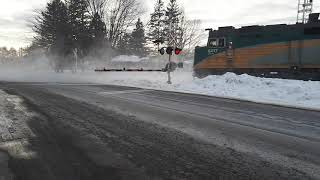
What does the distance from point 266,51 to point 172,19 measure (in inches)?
2173

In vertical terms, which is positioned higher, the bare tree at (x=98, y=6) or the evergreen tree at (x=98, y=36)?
the bare tree at (x=98, y=6)

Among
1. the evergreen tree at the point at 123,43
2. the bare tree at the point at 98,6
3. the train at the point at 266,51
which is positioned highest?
the bare tree at the point at 98,6

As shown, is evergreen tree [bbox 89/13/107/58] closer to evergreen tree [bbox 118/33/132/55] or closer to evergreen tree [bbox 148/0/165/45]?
evergreen tree [bbox 118/33/132/55]

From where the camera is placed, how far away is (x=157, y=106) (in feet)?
38.8

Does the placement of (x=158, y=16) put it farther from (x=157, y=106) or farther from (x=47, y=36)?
(x=157, y=106)

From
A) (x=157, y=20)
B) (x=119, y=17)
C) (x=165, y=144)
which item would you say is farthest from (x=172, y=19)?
(x=165, y=144)

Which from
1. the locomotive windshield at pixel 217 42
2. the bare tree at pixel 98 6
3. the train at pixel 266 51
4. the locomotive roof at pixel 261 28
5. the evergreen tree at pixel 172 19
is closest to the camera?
the locomotive roof at pixel 261 28

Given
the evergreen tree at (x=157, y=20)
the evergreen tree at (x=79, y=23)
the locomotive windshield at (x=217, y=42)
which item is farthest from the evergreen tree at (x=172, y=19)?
the locomotive windshield at (x=217, y=42)

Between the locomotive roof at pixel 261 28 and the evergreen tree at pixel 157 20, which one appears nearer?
the locomotive roof at pixel 261 28

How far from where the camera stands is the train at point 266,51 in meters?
21.4

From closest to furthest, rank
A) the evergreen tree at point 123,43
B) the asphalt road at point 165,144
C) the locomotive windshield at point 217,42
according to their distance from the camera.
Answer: the asphalt road at point 165,144 < the locomotive windshield at point 217,42 < the evergreen tree at point 123,43

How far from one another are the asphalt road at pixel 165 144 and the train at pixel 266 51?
38.7ft

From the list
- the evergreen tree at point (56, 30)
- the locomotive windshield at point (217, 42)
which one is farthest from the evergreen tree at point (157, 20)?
the locomotive windshield at point (217, 42)

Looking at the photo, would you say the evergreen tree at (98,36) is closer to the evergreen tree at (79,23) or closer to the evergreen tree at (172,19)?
the evergreen tree at (79,23)
